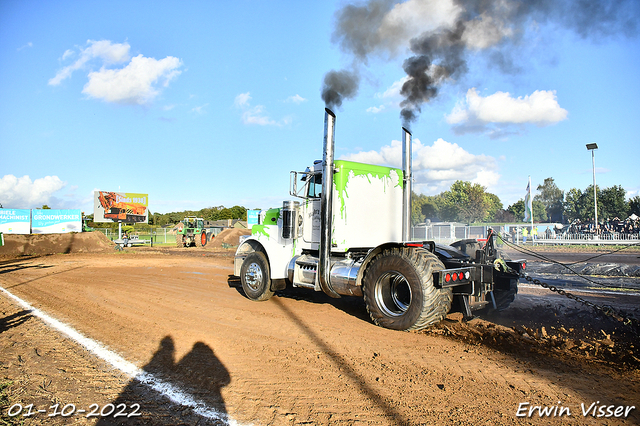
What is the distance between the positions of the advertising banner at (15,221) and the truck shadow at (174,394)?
117 feet

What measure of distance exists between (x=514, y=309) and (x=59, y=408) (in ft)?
23.2

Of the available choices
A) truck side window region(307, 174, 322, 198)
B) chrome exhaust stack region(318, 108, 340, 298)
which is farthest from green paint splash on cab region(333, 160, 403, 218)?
truck side window region(307, 174, 322, 198)

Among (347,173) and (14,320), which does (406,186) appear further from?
(14,320)

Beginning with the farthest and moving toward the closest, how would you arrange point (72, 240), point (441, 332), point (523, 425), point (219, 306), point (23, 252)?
point (72, 240) < point (23, 252) < point (219, 306) < point (441, 332) < point (523, 425)

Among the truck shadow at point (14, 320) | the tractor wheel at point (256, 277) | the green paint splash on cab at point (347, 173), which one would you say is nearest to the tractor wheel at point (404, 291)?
the green paint splash on cab at point (347, 173)

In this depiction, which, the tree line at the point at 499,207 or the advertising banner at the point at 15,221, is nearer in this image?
the advertising banner at the point at 15,221

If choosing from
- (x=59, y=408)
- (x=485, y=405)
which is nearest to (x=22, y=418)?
(x=59, y=408)

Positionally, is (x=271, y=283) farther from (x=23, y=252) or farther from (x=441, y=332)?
(x=23, y=252)

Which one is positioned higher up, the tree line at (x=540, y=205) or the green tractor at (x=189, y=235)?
the tree line at (x=540, y=205)

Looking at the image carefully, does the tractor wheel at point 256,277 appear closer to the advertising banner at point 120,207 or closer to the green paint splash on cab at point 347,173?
the green paint splash on cab at point 347,173

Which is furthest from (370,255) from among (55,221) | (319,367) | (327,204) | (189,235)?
(55,221)

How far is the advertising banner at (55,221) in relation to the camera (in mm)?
32250

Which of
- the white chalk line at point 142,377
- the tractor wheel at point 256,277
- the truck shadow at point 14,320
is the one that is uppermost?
the tractor wheel at point 256,277

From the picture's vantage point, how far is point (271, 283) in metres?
8.28
